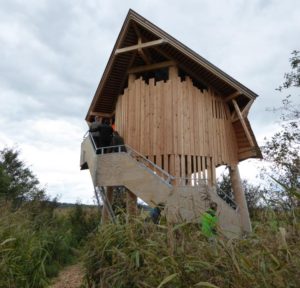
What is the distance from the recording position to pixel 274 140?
56.5 ft

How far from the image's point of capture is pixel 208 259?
2.86m

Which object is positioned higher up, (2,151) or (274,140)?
(2,151)

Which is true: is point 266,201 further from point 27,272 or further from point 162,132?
point 162,132

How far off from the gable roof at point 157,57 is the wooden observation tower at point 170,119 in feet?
0.12

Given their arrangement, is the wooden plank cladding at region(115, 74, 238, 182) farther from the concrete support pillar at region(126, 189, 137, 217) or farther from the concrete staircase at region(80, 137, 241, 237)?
the concrete support pillar at region(126, 189, 137, 217)

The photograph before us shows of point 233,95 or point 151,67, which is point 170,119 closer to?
point 151,67

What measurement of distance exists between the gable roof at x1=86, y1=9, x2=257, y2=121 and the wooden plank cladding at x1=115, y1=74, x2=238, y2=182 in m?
0.69

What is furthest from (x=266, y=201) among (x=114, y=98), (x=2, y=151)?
(x=2, y=151)

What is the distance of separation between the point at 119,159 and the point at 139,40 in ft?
16.9

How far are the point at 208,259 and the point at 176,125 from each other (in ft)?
30.4

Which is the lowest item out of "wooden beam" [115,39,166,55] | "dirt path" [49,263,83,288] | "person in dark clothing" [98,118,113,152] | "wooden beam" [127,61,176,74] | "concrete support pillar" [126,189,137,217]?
"dirt path" [49,263,83,288]

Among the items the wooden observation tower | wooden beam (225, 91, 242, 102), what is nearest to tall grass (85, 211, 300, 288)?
the wooden observation tower

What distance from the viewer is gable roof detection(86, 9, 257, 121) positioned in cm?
1236

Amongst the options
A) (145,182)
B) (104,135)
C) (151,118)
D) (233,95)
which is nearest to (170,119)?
(151,118)
